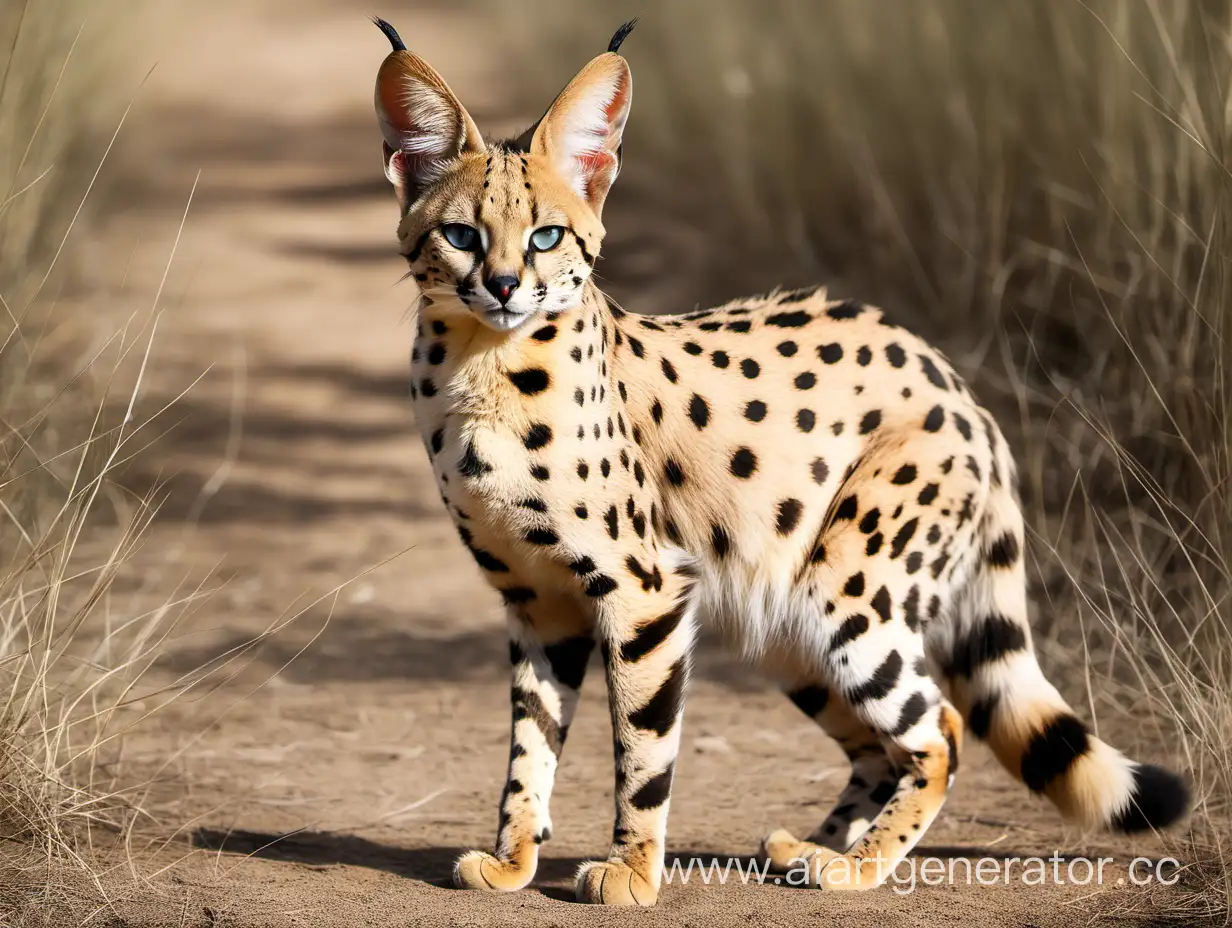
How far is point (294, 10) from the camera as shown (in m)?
19.9

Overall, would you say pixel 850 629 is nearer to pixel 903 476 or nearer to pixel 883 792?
pixel 903 476

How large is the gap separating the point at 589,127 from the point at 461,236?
43 centimetres

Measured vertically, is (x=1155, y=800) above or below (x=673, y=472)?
below

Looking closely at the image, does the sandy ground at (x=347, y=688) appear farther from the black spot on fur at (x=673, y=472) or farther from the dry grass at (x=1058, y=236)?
the black spot on fur at (x=673, y=472)

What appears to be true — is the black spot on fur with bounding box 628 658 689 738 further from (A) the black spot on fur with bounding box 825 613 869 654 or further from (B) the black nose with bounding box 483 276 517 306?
(B) the black nose with bounding box 483 276 517 306

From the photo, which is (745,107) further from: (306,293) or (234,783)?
(234,783)

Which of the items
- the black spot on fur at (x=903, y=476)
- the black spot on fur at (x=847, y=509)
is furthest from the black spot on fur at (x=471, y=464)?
the black spot on fur at (x=903, y=476)

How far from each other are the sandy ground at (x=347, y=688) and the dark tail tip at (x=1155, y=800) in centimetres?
20

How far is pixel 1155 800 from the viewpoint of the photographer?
3697 millimetres

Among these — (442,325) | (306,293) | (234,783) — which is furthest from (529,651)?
(306,293)

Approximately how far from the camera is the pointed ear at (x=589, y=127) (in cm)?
367

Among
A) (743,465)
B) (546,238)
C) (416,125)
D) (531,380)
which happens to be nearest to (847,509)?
(743,465)

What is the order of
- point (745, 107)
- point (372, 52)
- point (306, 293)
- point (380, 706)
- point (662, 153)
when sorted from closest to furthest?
point (380, 706), point (745, 107), point (662, 153), point (306, 293), point (372, 52)

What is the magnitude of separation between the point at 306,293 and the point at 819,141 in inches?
162
